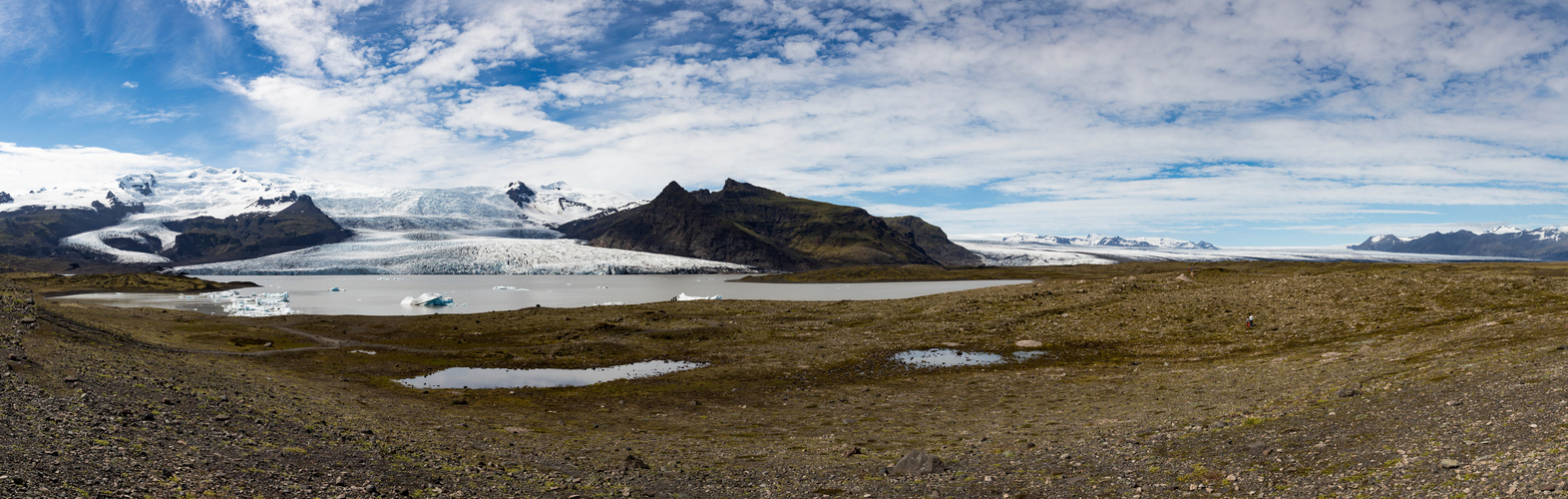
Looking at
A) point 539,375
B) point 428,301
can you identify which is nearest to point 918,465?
point 539,375

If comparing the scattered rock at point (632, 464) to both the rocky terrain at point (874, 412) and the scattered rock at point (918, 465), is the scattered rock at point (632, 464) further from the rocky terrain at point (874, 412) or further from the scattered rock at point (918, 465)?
the scattered rock at point (918, 465)

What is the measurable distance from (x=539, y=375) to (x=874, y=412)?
63.2 feet

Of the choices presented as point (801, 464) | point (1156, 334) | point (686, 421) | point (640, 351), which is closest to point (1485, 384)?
point (801, 464)

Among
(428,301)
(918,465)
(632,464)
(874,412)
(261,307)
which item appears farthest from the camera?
(428,301)

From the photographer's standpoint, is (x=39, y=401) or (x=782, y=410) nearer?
(x=39, y=401)

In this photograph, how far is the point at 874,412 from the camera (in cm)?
2486

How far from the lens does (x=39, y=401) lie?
15219 millimetres

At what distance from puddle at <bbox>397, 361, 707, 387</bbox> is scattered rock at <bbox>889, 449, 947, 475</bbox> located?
68.4ft

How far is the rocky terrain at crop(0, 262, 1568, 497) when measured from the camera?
42.4 feet

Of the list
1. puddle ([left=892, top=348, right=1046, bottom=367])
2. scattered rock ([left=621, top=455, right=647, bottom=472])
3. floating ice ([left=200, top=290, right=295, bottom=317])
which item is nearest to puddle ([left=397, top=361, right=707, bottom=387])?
puddle ([left=892, top=348, right=1046, bottom=367])

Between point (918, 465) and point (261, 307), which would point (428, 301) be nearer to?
point (261, 307)

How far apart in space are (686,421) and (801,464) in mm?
8135

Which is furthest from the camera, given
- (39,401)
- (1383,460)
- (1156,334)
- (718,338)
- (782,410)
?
(718,338)

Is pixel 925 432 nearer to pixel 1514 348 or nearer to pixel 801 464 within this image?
pixel 801 464
